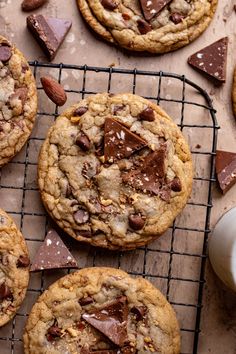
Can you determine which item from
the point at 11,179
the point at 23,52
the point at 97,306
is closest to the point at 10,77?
the point at 23,52

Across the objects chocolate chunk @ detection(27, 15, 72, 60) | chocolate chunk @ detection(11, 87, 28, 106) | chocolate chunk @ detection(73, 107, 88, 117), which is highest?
chocolate chunk @ detection(27, 15, 72, 60)

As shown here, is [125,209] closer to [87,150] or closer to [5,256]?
[87,150]

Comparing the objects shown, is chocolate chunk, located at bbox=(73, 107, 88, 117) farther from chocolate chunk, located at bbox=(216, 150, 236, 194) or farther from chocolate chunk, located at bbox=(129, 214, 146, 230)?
chocolate chunk, located at bbox=(216, 150, 236, 194)

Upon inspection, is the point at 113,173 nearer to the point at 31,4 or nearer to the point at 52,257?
the point at 52,257

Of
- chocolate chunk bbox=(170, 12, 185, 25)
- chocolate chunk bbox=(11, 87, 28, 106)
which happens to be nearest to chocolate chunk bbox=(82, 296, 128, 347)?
chocolate chunk bbox=(11, 87, 28, 106)

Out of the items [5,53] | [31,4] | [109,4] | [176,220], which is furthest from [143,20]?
[176,220]

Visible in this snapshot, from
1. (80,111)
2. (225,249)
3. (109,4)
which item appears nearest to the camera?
(225,249)
